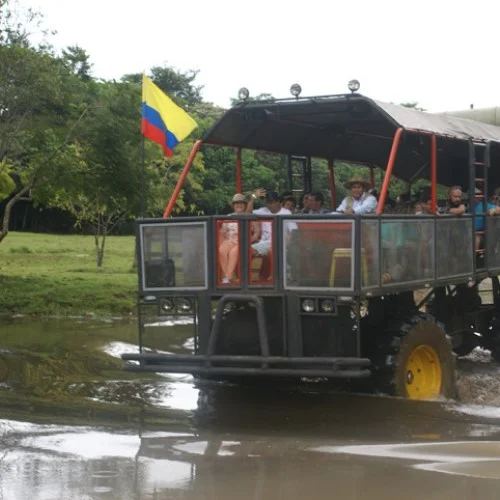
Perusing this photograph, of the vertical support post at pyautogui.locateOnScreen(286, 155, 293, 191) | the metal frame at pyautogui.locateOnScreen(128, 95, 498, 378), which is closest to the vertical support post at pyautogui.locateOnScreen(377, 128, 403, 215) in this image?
the metal frame at pyautogui.locateOnScreen(128, 95, 498, 378)

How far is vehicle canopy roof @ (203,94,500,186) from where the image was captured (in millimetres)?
9289

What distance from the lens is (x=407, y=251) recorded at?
8859mm

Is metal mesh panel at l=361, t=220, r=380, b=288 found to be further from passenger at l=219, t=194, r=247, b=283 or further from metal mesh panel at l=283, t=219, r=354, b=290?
passenger at l=219, t=194, r=247, b=283

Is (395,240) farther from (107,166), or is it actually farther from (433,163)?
(107,166)

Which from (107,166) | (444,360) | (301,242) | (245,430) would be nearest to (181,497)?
(245,430)

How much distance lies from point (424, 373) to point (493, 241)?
2509mm

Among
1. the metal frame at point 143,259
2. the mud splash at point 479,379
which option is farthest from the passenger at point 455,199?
the metal frame at point 143,259

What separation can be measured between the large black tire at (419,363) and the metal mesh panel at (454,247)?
77 centimetres

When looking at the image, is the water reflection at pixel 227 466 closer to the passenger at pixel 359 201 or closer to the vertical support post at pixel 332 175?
the passenger at pixel 359 201

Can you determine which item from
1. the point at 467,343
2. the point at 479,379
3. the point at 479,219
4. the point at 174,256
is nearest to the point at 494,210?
the point at 479,219

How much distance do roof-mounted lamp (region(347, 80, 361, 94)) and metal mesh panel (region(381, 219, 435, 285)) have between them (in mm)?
1411

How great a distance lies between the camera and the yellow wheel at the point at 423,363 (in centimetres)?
870

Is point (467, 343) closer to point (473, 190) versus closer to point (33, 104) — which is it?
point (473, 190)

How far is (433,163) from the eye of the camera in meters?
9.31
